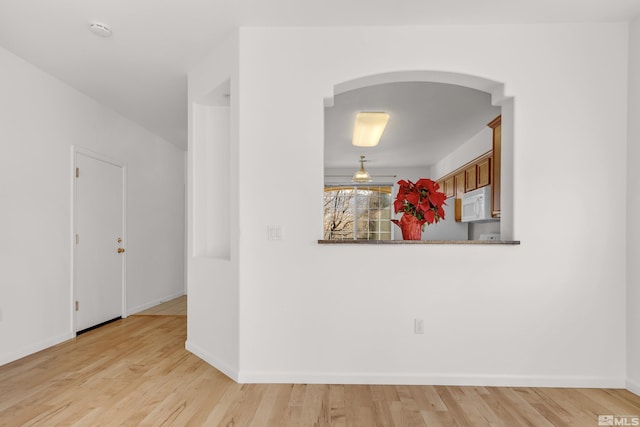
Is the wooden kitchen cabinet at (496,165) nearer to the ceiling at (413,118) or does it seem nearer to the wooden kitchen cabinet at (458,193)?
the ceiling at (413,118)

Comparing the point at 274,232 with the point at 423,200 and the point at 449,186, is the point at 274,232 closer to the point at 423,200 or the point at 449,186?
the point at 423,200

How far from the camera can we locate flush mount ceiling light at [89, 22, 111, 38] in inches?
111

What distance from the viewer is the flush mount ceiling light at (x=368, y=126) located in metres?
4.62

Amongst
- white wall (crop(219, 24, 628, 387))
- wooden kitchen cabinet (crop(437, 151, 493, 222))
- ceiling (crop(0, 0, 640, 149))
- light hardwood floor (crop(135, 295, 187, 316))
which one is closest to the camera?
ceiling (crop(0, 0, 640, 149))

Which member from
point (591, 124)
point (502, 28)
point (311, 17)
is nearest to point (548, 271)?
point (591, 124)

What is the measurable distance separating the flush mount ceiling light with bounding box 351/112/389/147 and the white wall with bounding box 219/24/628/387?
172cm

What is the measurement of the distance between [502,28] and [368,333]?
2.31m

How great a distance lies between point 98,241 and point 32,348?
1309 mm

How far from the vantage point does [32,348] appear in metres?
3.49

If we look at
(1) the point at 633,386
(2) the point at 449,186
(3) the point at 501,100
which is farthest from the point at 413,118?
(1) the point at 633,386

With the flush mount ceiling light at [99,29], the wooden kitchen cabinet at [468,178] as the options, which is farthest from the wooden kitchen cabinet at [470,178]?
the flush mount ceiling light at [99,29]

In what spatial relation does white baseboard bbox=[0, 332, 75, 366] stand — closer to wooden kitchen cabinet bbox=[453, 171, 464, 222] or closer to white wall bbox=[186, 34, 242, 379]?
white wall bbox=[186, 34, 242, 379]

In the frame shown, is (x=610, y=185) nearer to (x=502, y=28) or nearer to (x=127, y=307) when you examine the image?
(x=502, y=28)

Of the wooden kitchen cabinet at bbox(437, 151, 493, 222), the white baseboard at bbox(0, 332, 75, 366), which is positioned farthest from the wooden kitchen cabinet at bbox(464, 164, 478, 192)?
the white baseboard at bbox(0, 332, 75, 366)
